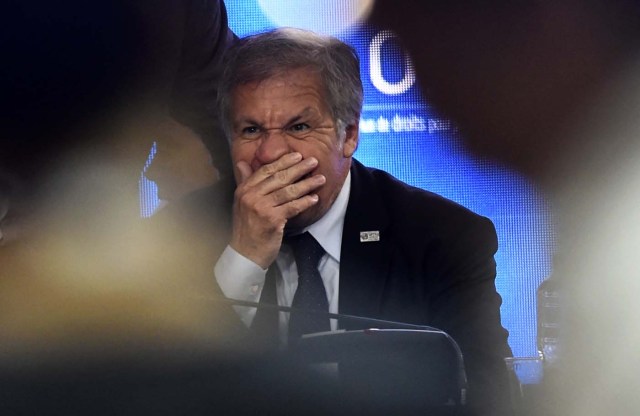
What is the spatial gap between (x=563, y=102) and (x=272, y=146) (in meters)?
0.72

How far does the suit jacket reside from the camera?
64.1 inches

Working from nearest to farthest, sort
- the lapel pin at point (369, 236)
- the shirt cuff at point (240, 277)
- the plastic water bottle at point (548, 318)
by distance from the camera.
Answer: the shirt cuff at point (240, 277) < the lapel pin at point (369, 236) < the plastic water bottle at point (548, 318)

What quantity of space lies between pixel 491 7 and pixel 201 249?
857 mm

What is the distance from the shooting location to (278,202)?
1.60 m

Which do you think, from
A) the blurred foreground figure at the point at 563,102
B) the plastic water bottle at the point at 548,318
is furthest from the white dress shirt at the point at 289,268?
the plastic water bottle at the point at 548,318

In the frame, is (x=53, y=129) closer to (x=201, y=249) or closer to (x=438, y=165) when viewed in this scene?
(x=201, y=249)

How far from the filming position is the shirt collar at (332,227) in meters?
1.70

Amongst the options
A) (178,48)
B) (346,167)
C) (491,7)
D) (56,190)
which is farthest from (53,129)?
(491,7)

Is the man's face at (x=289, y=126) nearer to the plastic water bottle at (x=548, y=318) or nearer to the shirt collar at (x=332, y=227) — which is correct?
the shirt collar at (x=332, y=227)

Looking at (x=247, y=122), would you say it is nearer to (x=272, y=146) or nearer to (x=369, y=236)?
(x=272, y=146)

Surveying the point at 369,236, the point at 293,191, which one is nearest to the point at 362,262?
the point at 369,236

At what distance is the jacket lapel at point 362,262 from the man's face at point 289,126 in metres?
0.07

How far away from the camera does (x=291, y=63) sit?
5.57 feet

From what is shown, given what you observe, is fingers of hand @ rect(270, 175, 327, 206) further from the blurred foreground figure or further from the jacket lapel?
the blurred foreground figure
